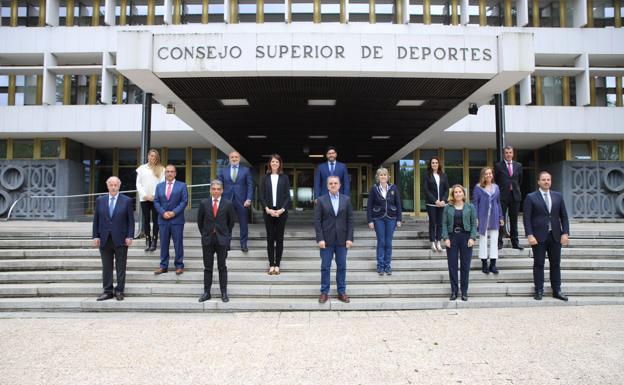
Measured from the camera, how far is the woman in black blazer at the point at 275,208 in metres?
7.21

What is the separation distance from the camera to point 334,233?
638 centimetres

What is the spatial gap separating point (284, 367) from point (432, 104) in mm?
7447

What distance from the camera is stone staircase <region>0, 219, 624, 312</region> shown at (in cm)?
650

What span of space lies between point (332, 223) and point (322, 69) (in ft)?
9.66

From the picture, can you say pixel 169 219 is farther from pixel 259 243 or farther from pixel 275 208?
pixel 259 243

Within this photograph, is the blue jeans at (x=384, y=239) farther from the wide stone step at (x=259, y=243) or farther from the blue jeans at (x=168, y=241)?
the blue jeans at (x=168, y=241)

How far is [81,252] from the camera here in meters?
8.23

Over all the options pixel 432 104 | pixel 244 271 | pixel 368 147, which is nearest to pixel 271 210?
pixel 244 271

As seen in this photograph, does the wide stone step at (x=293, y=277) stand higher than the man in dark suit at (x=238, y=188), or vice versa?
the man in dark suit at (x=238, y=188)

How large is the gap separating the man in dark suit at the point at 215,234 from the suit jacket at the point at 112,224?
1.08 meters

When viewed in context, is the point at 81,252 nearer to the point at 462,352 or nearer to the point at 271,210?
the point at 271,210

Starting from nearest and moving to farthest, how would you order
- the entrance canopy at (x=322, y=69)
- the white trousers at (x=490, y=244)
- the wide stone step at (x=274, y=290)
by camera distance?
the wide stone step at (x=274, y=290)
the white trousers at (x=490, y=244)
the entrance canopy at (x=322, y=69)

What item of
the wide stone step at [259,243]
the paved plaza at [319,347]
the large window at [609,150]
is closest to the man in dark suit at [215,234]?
the paved plaza at [319,347]

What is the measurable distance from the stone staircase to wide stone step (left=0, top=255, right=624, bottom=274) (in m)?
0.02
